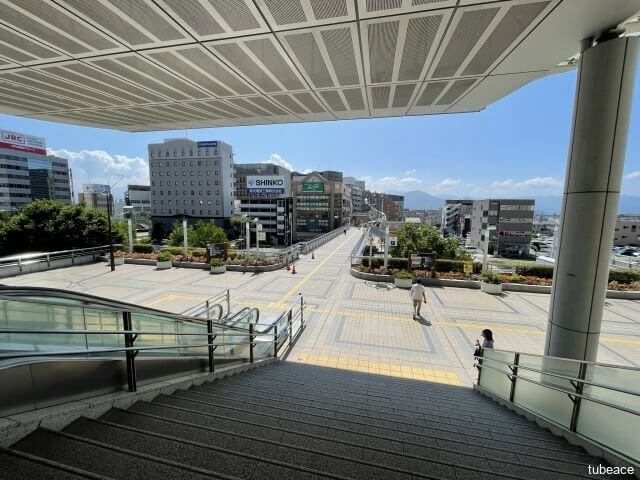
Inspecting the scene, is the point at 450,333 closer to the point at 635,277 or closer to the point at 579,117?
the point at 579,117

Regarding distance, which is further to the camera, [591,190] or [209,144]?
[209,144]

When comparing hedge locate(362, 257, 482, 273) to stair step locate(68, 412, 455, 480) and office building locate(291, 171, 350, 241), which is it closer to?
stair step locate(68, 412, 455, 480)

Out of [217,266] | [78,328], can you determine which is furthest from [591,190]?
[217,266]

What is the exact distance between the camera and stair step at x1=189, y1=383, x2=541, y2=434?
149 inches

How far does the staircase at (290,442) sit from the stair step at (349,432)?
0.01 metres

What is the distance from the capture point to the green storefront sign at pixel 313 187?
234 feet

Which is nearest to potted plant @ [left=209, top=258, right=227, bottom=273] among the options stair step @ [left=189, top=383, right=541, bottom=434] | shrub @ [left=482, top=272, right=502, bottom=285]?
stair step @ [left=189, top=383, right=541, bottom=434]

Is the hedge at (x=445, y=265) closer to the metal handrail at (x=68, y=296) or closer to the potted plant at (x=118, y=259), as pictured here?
the metal handrail at (x=68, y=296)

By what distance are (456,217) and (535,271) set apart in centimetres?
11326

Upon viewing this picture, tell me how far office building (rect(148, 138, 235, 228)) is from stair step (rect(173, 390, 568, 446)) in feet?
251

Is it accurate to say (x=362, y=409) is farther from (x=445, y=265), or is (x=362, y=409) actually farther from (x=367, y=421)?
(x=445, y=265)

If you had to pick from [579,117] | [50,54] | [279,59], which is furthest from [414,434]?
[50,54]

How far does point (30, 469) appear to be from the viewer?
1556 mm

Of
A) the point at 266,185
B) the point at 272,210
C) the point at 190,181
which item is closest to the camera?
the point at 266,185
